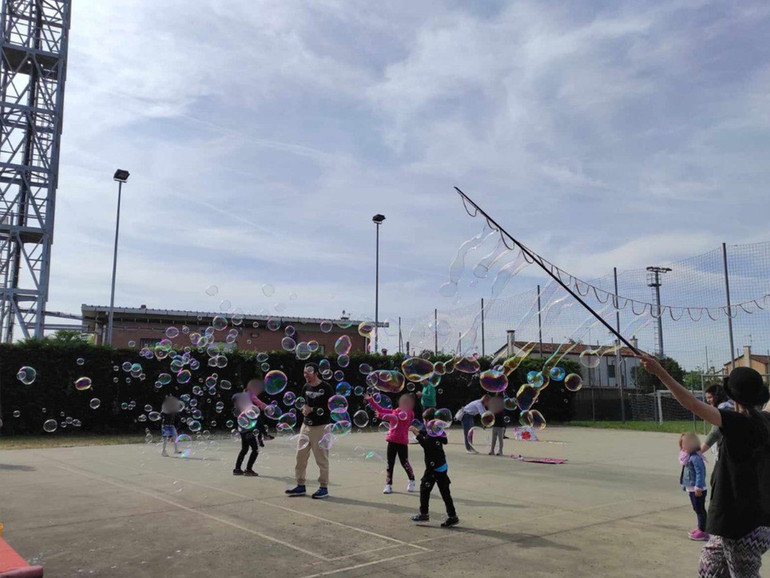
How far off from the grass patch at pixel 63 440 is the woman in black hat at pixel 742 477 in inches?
637

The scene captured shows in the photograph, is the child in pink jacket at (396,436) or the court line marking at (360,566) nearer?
the court line marking at (360,566)

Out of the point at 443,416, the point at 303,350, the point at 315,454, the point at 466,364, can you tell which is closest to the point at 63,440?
the point at 303,350

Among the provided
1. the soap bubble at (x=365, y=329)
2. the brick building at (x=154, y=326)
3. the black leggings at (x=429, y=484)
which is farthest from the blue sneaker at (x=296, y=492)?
the brick building at (x=154, y=326)

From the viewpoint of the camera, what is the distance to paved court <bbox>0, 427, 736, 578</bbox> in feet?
18.1

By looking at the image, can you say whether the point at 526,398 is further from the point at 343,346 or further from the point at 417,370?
the point at 343,346

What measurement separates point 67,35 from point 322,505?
1347 inches

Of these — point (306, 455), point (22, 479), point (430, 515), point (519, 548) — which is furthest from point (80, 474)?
point (519, 548)

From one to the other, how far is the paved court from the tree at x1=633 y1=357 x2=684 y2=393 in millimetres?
12838

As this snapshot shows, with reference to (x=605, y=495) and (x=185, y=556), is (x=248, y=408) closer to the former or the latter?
(x=185, y=556)

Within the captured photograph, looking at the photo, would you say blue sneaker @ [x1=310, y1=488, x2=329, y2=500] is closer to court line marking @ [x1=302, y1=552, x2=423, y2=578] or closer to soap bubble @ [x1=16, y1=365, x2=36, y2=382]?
court line marking @ [x1=302, y1=552, x2=423, y2=578]

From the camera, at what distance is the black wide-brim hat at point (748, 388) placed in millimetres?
3330

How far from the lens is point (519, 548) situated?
6074 mm

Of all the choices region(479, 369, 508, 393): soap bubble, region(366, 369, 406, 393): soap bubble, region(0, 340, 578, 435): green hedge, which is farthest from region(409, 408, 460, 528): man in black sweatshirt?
region(0, 340, 578, 435): green hedge

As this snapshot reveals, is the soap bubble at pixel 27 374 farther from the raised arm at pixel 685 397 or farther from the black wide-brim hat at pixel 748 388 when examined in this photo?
the black wide-brim hat at pixel 748 388
